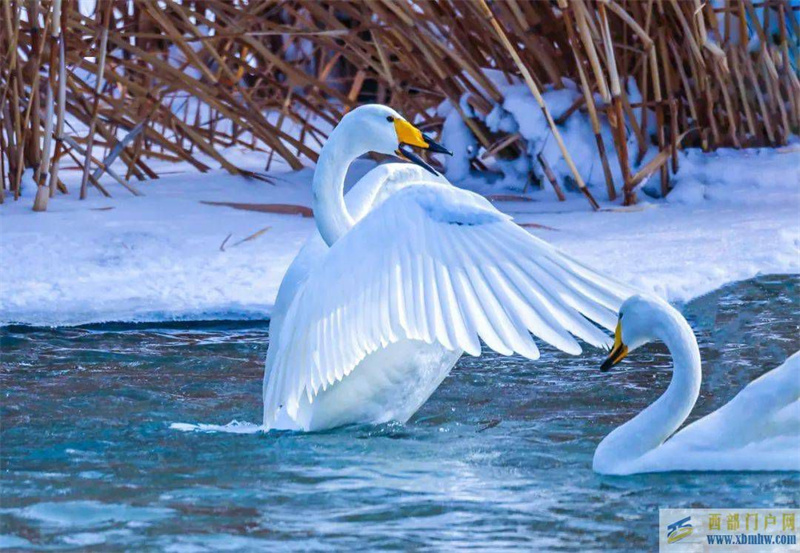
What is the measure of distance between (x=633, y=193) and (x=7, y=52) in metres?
3.23

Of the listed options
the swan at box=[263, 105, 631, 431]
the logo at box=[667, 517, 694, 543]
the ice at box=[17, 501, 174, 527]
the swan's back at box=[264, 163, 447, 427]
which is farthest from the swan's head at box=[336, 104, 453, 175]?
the logo at box=[667, 517, 694, 543]

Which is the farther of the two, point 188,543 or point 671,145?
point 671,145

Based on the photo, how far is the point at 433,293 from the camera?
135 inches

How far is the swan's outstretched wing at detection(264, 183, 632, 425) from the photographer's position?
10.7 feet

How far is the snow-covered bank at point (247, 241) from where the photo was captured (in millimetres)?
5488

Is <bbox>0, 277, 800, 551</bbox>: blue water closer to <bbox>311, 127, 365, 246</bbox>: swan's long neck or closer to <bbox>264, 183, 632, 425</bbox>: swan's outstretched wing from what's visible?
<bbox>264, 183, 632, 425</bbox>: swan's outstretched wing

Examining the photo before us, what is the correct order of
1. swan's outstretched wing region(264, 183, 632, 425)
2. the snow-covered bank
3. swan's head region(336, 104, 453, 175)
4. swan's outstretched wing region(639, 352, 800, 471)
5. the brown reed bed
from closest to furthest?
swan's outstretched wing region(264, 183, 632, 425), swan's outstretched wing region(639, 352, 800, 471), swan's head region(336, 104, 453, 175), the snow-covered bank, the brown reed bed

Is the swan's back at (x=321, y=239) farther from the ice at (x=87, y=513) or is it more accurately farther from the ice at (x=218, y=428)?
the ice at (x=87, y=513)

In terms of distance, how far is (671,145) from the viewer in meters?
7.09

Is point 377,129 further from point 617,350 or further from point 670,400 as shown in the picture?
point 670,400

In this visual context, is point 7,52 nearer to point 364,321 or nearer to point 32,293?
point 32,293

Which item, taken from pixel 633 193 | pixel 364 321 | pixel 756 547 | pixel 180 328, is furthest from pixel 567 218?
pixel 756 547

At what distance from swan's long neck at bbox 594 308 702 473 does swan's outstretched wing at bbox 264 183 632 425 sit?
20 centimetres

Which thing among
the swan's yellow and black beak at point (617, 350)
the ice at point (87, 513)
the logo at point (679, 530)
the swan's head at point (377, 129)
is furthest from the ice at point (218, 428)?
the logo at point (679, 530)
